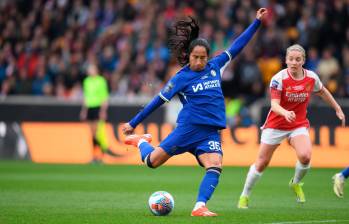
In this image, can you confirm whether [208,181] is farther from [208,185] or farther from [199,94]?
[199,94]

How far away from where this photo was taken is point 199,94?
413 inches

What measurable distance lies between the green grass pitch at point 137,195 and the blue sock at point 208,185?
0.31 metres

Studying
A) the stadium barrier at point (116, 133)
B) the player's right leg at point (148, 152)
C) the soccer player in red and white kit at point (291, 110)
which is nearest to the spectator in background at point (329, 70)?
the stadium barrier at point (116, 133)

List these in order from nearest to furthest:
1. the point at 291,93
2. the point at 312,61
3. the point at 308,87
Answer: the point at 291,93
the point at 308,87
the point at 312,61

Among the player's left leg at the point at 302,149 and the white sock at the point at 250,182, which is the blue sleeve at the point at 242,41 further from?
the white sock at the point at 250,182

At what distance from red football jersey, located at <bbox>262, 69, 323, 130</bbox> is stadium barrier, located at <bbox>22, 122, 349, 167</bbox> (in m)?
9.22

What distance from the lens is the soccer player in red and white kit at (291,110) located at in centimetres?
1162

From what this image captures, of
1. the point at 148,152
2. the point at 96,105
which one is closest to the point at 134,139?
the point at 148,152

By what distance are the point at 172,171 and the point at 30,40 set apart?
962 centimetres

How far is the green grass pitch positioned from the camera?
1016cm

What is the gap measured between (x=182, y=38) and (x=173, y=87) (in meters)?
0.81

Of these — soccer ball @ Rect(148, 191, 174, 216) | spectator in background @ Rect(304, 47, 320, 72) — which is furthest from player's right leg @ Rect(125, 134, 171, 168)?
spectator in background @ Rect(304, 47, 320, 72)

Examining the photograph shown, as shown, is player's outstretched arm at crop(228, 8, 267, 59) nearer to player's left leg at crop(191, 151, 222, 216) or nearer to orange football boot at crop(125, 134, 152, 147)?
player's left leg at crop(191, 151, 222, 216)

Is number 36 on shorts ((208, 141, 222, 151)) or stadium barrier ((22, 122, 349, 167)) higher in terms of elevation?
number 36 on shorts ((208, 141, 222, 151))
